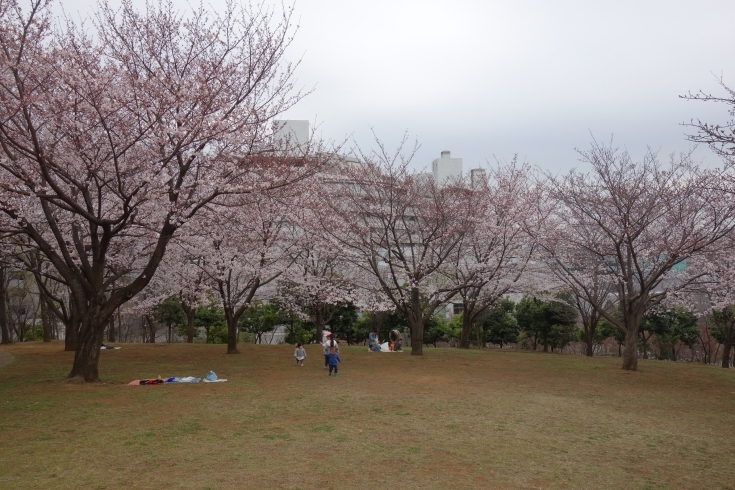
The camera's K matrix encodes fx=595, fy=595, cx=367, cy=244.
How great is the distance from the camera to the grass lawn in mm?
7008

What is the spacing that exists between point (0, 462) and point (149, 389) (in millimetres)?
6082

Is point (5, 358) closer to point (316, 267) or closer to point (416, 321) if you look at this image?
point (316, 267)

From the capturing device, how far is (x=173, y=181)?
1383cm

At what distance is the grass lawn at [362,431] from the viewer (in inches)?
276

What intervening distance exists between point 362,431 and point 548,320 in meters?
22.6

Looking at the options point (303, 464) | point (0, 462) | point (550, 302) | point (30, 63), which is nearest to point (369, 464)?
point (303, 464)

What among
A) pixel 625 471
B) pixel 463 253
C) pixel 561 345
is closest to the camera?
pixel 625 471

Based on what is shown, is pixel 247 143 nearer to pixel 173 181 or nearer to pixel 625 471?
pixel 173 181

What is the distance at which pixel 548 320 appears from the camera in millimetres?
29938

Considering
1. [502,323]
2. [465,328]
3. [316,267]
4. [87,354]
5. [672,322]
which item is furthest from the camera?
[502,323]

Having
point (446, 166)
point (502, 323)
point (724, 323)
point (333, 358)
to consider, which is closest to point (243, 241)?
point (333, 358)

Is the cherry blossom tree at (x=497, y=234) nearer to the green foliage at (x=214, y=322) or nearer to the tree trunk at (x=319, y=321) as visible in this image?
the tree trunk at (x=319, y=321)

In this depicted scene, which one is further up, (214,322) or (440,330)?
(214,322)

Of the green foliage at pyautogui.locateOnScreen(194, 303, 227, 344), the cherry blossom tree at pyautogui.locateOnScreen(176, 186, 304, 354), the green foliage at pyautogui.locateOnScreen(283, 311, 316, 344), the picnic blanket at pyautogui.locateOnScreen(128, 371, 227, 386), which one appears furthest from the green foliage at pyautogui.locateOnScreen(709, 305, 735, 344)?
the green foliage at pyautogui.locateOnScreen(194, 303, 227, 344)
